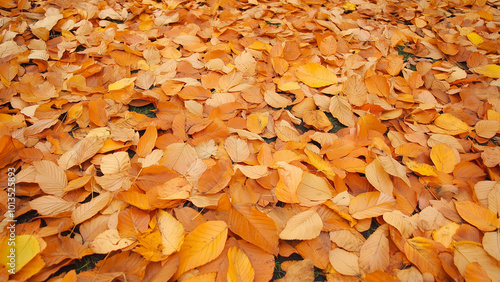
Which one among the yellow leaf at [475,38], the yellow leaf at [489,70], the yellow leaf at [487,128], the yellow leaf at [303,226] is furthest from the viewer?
the yellow leaf at [475,38]

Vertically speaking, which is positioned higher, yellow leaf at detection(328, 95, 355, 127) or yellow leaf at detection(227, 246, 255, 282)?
yellow leaf at detection(328, 95, 355, 127)

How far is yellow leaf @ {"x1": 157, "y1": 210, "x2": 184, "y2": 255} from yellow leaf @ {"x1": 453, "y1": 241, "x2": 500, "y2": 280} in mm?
785

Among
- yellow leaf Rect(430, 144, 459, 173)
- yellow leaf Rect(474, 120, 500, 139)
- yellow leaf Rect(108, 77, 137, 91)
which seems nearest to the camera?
yellow leaf Rect(430, 144, 459, 173)

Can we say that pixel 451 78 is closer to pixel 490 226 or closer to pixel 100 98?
pixel 490 226

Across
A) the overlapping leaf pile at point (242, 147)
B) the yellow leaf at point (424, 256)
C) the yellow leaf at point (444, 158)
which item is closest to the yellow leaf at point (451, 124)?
the overlapping leaf pile at point (242, 147)

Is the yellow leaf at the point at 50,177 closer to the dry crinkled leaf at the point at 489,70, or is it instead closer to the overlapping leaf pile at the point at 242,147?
the overlapping leaf pile at the point at 242,147

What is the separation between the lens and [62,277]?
770mm

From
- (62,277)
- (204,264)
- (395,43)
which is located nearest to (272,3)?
(395,43)

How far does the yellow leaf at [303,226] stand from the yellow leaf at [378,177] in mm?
257

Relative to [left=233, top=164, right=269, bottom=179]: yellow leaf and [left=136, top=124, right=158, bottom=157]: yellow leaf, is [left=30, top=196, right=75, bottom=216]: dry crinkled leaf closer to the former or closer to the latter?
[left=136, top=124, right=158, bottom=157]: yellow leaf

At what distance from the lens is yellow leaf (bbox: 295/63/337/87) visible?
1.42 meters

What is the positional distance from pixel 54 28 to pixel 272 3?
149 cm

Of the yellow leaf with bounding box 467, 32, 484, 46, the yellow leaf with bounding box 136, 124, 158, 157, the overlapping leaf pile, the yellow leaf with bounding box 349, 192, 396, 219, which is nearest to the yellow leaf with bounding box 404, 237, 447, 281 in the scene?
the overlapping leaf pile

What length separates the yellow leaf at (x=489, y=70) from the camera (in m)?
1.52
